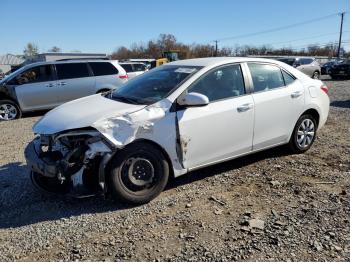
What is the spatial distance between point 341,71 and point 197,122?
22.8m

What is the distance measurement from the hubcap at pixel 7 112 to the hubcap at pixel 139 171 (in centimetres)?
803

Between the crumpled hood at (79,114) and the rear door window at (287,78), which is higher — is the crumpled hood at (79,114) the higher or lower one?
the lower one

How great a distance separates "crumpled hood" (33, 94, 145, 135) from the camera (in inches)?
157

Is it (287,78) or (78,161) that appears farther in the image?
(287,78)

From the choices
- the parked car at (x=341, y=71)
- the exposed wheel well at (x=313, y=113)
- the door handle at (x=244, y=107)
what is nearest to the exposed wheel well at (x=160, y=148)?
the door handle at (x=244, y=107)

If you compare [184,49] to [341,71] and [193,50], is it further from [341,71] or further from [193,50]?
[341,71]

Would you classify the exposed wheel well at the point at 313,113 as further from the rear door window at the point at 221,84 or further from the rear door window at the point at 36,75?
the rear door window at the point at 36,75

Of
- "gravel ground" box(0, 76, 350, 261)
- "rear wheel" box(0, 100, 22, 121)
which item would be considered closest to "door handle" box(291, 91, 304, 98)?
"gravel ground" box(0, 76, 350, 261)

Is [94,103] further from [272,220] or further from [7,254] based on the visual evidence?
[272,220]

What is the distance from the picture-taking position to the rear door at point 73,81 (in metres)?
11.2

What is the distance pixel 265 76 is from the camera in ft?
17.5

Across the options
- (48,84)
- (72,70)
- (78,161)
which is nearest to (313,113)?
(78,161)

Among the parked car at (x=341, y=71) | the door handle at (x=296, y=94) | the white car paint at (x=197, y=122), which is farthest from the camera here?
the parked car at (x=341, y=71)

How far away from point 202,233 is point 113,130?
1441mm
